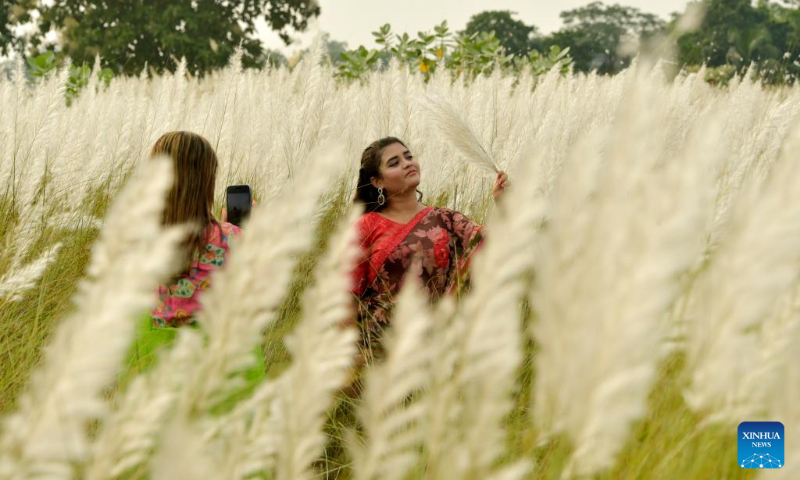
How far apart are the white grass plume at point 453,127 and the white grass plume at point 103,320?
1.71m

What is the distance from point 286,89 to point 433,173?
1.36 m

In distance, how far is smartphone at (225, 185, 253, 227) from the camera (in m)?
2.86

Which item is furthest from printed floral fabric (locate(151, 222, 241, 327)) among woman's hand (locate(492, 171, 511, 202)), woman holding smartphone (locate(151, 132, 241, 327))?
woman's hand (locate(492, 171, 511, 202))

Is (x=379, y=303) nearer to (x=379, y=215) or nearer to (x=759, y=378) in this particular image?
(x=379, y=215)

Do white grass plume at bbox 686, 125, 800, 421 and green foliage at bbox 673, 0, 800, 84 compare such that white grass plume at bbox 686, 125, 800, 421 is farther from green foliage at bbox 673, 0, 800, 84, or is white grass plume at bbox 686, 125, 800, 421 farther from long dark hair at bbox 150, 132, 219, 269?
green foliage at bbox 673, 0, 800, 84

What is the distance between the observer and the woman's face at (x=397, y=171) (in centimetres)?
294

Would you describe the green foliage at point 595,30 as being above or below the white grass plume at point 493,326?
above

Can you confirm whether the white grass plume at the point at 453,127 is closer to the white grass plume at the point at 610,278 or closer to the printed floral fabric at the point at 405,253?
the printed floral fabric at the point at 405,253

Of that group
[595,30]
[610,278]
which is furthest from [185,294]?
[595,30]

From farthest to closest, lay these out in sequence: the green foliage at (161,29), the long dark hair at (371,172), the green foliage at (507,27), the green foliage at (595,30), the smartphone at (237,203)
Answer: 1. the green foliage at (507,27)
2. the green foliage at (595,30)
3. the green foliage at (161,29)
4. the long dark hair at (371,172)
5. the smartphone at (237,203)

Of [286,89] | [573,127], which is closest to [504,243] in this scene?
[573,127]

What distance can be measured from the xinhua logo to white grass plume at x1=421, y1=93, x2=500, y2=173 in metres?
1.31

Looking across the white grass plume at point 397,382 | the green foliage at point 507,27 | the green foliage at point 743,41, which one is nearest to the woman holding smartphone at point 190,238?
the white grass plume at point 397,382

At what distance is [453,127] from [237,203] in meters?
1.01
